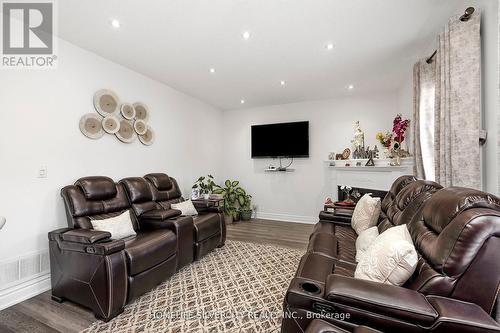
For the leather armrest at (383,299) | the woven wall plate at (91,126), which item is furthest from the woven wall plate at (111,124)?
the leather armrest at (383,299)

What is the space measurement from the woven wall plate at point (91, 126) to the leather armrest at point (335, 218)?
311 cm

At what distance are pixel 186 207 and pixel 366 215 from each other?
236 centimetres

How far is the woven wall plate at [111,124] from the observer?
2.93 metres

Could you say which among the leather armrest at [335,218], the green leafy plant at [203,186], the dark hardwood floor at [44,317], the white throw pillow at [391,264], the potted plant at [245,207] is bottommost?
the dark hardwood floor at [44,317]

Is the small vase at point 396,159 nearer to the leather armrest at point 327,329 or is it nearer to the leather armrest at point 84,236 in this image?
the leather armrest at point 327,329

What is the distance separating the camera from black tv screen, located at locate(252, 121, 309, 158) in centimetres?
490

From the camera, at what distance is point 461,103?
1813 mm

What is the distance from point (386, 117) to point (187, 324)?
462 cm

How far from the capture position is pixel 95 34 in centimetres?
242

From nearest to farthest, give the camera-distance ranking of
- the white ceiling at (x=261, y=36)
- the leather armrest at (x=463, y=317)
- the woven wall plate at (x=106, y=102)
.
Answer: the leather armrest at (x=463, y=317) < the white ceiling at (x=261, y=36) < the woven wall plate at (x=106, y=102)

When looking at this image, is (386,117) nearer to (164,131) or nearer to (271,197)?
(271,197)

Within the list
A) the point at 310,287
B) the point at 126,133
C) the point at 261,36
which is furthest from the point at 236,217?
the point at 310,287

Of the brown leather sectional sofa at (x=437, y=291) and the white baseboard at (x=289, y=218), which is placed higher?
the brown leather sectional sofa at (x=437, y=291)

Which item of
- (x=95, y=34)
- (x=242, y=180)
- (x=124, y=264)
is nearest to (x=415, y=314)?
(x=124, y=264)
